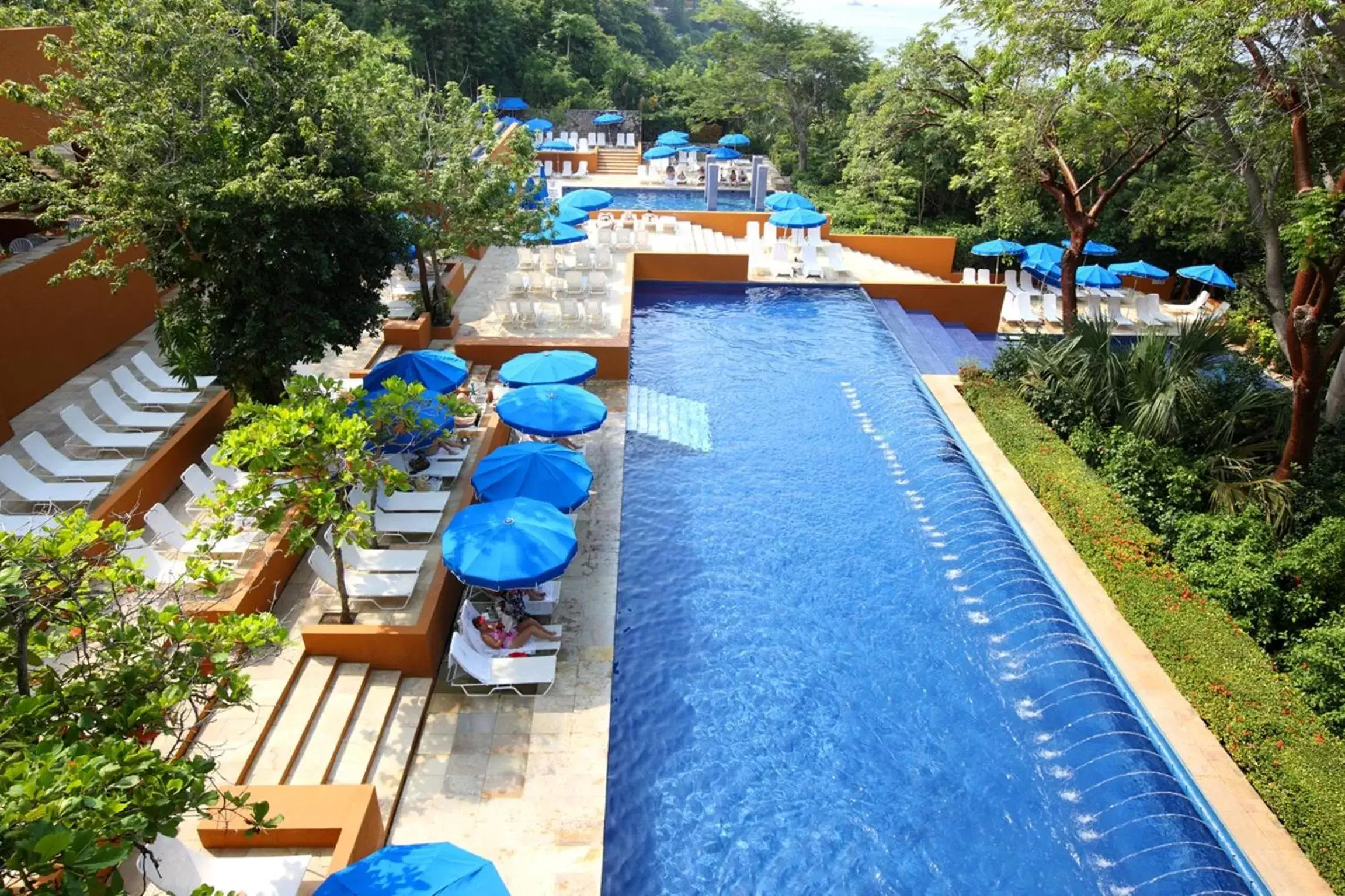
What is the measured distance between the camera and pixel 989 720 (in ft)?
31.1

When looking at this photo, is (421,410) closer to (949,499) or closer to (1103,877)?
(949,499)

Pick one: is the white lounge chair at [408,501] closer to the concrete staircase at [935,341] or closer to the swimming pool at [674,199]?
the concrete staircase at [935,341]

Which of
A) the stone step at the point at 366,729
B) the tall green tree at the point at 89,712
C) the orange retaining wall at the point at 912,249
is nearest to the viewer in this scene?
the tall green tree at the point at 89,712

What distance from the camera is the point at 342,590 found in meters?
9.46

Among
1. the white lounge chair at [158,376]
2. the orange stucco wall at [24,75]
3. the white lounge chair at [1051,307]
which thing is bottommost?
the white lounge chair at [158,376]

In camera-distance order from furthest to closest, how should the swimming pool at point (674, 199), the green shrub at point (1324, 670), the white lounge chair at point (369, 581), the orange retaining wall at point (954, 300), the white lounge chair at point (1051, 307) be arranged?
the swimming pool at point (674, 199), the white lounge chair at point (1051, 307), the orange retaining wall at point (954, 300), the white lounge chair at point (369, 581), the green shrub at point (1324, 670)

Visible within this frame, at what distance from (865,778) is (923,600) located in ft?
10.8

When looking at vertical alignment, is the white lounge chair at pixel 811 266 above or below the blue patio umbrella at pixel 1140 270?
below

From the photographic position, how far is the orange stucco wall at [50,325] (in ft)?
41.0

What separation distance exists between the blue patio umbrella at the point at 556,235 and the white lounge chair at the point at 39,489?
9.85 meters

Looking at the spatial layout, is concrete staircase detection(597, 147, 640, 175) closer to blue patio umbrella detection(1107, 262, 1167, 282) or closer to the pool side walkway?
blue patio umbrella detection(1107, 262, 1167, 282)

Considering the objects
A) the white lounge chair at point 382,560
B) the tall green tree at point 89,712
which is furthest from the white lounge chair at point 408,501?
the tall green tree at point 89,712

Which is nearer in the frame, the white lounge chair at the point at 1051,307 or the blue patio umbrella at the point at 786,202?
the white lounge chair at the point at 1051,307

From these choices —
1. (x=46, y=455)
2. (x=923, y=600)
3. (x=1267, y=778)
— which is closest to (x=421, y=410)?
(x=46, y=455)
